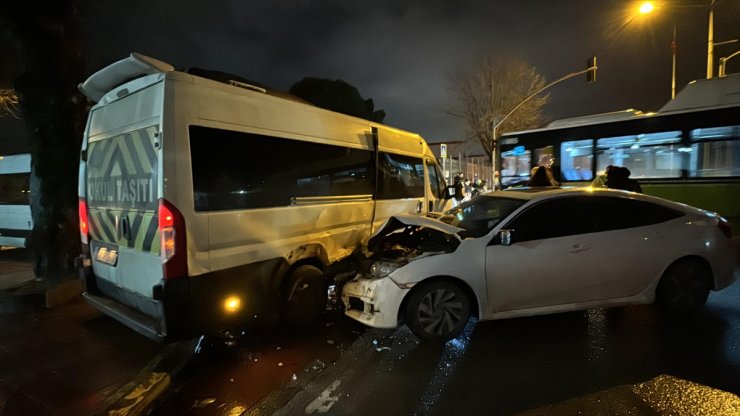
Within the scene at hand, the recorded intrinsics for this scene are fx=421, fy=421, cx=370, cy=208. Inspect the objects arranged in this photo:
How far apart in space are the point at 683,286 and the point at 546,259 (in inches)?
74.1

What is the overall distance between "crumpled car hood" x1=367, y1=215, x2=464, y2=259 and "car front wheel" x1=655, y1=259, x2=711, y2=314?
2.57 metres

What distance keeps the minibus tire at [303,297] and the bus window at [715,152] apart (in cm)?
963

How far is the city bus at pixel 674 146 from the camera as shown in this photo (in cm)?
933

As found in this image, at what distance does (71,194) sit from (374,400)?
5.86m

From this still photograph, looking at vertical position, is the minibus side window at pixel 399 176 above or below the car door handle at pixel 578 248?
above

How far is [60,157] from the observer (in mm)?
6352

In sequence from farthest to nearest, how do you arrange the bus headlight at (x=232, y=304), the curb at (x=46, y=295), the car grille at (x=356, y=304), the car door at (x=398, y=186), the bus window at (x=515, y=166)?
the bus window at (x=515, y=166)
the car door at (x=398, y=186)
the curb at (x=46, y=295)
the car grille at (x=356, y=304)
the bus headlight at (x=232, y=304)

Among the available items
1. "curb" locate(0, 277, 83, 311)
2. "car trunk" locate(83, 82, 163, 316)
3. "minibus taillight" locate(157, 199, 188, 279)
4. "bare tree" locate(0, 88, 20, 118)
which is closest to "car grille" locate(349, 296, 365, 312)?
"minibus taillight" locate(157, 199, 188, 279)

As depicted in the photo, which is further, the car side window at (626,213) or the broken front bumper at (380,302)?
the car side window at (626,213)

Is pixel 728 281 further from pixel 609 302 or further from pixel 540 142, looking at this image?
pixel 540 142

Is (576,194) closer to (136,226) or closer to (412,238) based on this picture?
(412,238)

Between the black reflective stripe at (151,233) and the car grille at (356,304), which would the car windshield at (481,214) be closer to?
the car grille at (356,304)

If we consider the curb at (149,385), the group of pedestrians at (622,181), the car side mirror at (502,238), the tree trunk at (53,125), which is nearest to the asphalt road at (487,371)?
the curb at (149,385)

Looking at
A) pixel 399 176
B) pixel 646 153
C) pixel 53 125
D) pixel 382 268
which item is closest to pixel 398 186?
pixel 399 176
